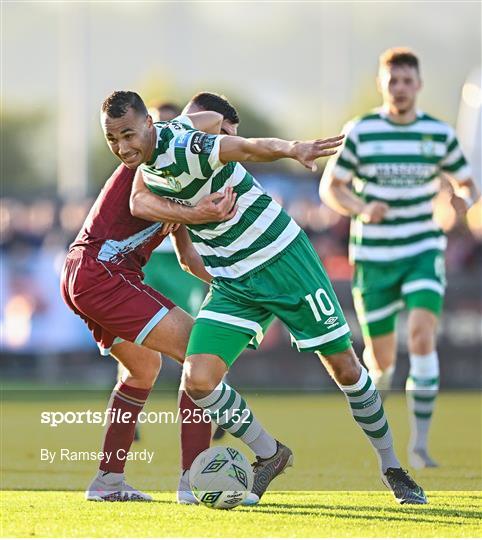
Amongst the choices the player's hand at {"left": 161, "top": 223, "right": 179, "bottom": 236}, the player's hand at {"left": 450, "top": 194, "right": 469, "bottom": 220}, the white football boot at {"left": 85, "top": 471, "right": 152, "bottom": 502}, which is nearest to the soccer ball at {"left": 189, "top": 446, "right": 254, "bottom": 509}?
the white football boot at {"left": 85, "top": 471, "right": 152, "bottom": 502}

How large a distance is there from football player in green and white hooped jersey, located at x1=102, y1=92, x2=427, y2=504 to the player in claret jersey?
1.11 ft

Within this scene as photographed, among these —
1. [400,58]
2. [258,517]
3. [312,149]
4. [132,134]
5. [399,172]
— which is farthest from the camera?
[399,172]

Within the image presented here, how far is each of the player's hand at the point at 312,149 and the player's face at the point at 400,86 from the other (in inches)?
153

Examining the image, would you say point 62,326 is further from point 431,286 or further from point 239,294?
point 239,294

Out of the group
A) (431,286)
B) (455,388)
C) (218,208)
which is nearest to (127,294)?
(218,208)

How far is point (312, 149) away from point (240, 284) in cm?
131

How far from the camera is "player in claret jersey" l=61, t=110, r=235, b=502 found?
26.6ft

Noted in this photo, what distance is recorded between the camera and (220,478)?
7.70m

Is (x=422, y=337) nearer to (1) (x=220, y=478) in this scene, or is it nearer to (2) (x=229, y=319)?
(2) (x=229, y=319)

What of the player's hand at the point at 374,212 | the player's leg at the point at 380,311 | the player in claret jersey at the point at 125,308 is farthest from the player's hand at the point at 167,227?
the player's leg at the point at 380,311

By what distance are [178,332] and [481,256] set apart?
Result: 13.2 metres

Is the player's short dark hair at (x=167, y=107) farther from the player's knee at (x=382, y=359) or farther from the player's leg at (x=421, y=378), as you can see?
the player's knee at (x=382, y=359)

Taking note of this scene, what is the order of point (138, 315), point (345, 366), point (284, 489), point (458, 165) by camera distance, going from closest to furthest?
point (345, 366)
point (138, 315)
point (284, 489)
point (458, 165)

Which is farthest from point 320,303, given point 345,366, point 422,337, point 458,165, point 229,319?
point 458,165
